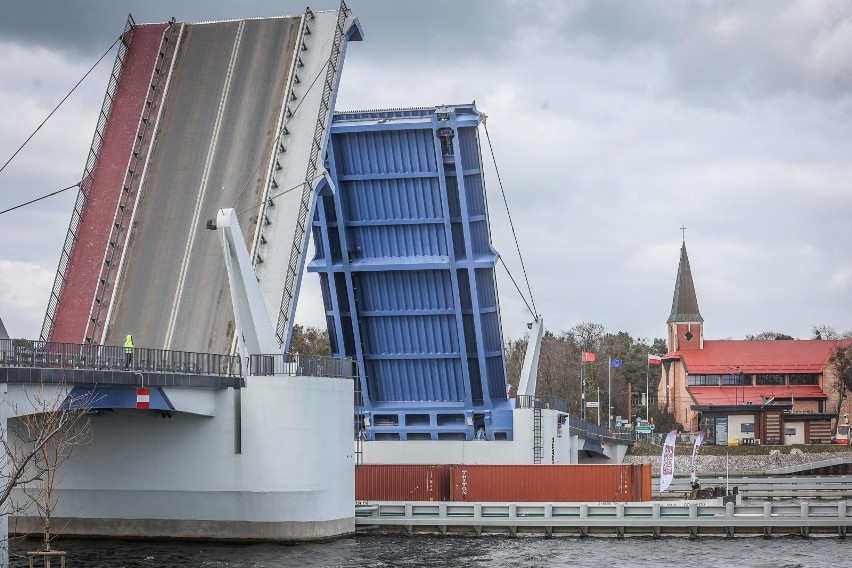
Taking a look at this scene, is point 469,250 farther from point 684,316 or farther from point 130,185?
point 684,316

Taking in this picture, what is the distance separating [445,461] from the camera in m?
47.2

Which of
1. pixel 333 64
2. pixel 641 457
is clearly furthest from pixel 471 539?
pixel 641 457

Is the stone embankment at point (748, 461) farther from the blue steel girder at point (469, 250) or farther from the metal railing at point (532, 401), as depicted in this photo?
the blue steel girder at point (469, 250)

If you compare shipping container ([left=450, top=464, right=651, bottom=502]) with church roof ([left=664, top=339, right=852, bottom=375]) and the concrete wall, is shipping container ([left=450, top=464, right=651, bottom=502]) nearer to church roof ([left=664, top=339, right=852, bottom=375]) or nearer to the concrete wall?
the concrete wall

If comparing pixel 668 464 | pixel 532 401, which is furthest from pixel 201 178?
pixel 668 464

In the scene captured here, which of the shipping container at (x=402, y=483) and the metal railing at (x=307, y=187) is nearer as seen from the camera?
the metal railing at (x=307, y=187)

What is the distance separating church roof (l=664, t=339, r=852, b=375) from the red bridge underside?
6548cm

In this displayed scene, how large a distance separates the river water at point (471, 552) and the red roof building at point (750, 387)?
54855 mm

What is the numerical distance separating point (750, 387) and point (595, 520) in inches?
2465

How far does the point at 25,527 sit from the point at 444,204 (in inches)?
574

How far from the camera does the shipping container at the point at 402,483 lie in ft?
132

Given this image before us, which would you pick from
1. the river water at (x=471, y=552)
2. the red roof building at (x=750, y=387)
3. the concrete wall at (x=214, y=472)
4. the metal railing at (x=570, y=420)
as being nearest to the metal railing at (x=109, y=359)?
the concrete wall at (x=214, y=472)

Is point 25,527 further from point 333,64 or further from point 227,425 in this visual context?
point 333,64

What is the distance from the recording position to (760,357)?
9869 centimetres
